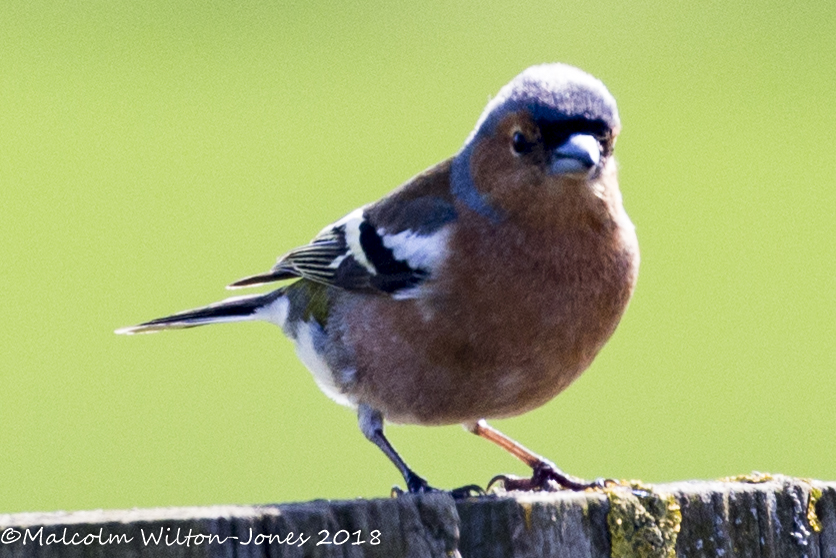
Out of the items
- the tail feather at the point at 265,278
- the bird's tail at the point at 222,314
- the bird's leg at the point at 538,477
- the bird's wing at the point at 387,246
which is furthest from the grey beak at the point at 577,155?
the bird's tail at the point at 222,314

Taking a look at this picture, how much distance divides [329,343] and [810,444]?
173 inches

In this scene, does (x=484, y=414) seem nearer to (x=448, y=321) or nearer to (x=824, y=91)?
(x=448, y=321)

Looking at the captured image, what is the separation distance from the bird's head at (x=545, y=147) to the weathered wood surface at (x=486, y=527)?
1339 millimetres

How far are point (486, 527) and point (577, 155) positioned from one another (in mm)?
1659

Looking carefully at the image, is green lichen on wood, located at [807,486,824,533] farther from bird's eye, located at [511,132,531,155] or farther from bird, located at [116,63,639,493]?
bird's eye, located at [511,132,531,155]

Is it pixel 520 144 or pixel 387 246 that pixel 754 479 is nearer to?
pixel 520 144

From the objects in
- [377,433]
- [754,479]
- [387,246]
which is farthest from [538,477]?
[754,479]

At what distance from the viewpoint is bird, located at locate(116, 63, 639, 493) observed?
426 centimetres

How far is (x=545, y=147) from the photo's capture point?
4.34m

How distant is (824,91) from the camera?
13.5 m

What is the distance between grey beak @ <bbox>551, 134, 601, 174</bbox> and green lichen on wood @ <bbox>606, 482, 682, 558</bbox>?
1.34 meters

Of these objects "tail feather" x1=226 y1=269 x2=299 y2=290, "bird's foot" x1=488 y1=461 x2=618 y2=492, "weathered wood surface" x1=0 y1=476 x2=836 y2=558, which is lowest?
"bird's foot" x1=488 y1=461 x2=618 y2=492

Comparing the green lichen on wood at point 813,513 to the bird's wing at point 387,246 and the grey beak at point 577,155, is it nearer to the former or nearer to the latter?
the grey beak at point 577,155

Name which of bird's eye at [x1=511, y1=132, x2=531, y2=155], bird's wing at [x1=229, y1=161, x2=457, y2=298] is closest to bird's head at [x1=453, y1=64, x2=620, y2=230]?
bird's eye at [x1=511, y1=132, x2=531, y2=155]
